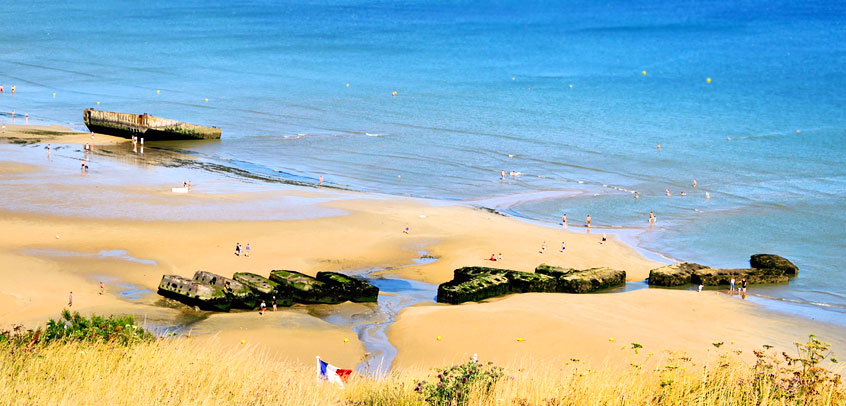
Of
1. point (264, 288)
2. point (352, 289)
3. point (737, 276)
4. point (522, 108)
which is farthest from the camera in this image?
point (522, 108)

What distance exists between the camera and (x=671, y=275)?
3412 cm

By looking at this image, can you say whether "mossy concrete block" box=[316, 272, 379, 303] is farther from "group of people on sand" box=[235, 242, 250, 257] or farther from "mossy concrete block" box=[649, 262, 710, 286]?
"mossy concrete block" box=[649, 262, 710, 286]

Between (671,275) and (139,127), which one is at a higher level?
(139,127)

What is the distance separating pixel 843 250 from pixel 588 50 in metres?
104

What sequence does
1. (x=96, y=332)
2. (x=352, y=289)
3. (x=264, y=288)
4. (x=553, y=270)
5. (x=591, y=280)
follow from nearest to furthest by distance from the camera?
(x=96, y=332) < (x=264, y=288) < (x=352, y=289) < (x=591, y=280) < (x=553, y=270)

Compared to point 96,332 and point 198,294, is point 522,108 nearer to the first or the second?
point 198,294

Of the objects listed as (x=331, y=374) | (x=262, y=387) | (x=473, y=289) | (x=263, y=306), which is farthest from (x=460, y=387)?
(x=473, y=289)

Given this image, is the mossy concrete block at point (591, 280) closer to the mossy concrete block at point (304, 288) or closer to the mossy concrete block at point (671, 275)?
the mossy concrete block at point (671, 275)

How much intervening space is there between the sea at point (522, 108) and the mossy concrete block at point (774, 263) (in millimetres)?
642

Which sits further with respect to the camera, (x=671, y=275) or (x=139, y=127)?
(x=139, y=127)

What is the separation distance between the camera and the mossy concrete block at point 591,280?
32.8 meters

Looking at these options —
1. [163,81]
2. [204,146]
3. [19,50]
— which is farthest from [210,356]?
[19,50]

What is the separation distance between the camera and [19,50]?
11969 cm

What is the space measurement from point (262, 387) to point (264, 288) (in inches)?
604
